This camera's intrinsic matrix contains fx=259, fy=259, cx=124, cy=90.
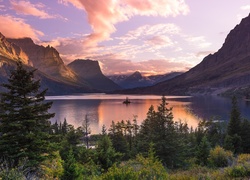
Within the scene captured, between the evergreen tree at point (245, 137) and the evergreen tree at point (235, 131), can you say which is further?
the evergreen tree at point (245, 137)

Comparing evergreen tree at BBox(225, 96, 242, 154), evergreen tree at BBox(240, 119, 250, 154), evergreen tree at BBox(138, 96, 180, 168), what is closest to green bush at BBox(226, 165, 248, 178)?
evergreen tree at BBox(138, 96, 180, 168)

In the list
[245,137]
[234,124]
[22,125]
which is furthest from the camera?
[234,124]

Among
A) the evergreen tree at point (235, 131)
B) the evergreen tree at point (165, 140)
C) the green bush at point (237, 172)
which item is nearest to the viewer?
the green bush at point (237, 172)

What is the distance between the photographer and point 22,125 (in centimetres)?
2030

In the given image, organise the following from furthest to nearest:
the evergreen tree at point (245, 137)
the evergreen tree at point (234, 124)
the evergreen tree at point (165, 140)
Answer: the evergreen tree at point (234, 124) → the evergreen tree at point (245, 137) → the evergreen tree at point (165, 140)

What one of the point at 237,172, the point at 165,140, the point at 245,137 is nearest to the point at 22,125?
the point at 237,172

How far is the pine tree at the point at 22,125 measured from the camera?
19.9 meters

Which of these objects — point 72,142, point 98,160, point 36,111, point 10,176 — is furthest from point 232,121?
point 10,176

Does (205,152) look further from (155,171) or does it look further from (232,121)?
(232,121)

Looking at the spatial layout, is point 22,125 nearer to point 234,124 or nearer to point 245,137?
point 234,124

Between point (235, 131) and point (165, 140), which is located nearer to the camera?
point (165, 140)

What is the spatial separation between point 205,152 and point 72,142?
1931 cm

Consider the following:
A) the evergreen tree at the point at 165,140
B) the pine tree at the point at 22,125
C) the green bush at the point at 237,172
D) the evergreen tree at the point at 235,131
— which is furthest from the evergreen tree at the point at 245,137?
the pine tree at the point at 22,125

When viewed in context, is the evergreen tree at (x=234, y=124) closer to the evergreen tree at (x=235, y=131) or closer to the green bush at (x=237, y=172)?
the evergreen tree at (x=235, y=131)
